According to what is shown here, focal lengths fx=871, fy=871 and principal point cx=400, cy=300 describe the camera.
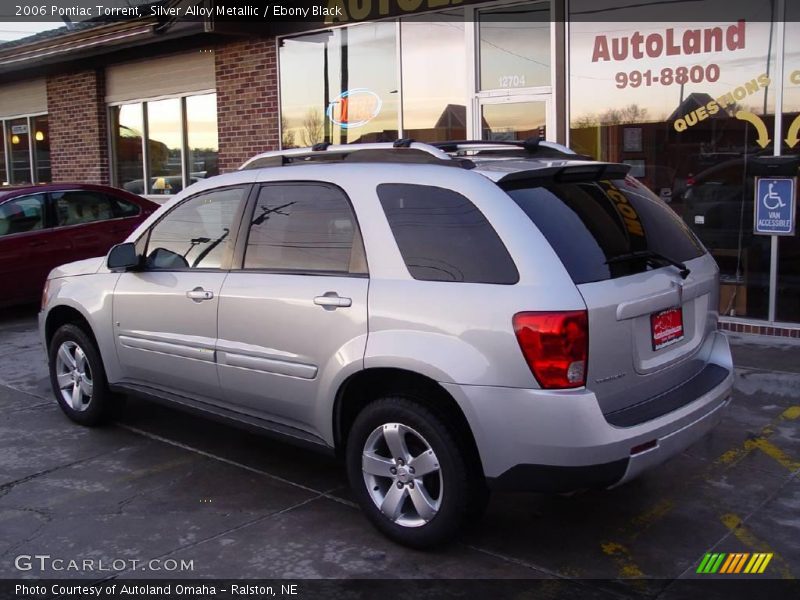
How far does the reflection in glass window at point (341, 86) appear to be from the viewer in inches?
433

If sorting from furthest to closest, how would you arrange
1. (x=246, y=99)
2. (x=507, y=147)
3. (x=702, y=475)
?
(x=246, y=99) → (x=702, y=475) → (x=507, y=147)

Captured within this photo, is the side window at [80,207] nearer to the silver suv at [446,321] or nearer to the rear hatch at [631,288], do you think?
the silver suv at [446,321]

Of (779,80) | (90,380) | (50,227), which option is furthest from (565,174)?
(50,227)

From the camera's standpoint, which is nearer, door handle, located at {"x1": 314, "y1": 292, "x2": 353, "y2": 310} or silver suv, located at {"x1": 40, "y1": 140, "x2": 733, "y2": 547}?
silver suv, located at {"x1": 40, "y1": 140, "x2": 733, "y2": 547}

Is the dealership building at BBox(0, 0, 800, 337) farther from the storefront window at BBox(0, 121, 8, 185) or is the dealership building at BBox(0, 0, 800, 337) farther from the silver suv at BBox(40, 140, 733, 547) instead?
the silver suv at BBox(40, 140, 733, 547)

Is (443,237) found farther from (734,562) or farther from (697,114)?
(697,114)

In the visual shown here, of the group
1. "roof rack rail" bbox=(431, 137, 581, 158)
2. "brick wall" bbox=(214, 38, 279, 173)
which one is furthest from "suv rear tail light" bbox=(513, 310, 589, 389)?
"brick wall" bbox=(214, 38, 279, 173)

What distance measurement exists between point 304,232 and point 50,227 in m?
6.95

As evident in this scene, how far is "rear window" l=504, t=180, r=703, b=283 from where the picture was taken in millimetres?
3850

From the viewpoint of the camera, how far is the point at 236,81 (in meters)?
12.4

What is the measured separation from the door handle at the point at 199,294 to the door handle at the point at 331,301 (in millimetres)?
894

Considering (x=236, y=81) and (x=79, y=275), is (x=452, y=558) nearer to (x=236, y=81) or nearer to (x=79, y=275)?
(x=79, y=275)

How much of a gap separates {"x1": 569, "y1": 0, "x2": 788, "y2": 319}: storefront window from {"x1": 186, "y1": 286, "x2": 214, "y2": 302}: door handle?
538cm

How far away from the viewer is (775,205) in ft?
26.3
